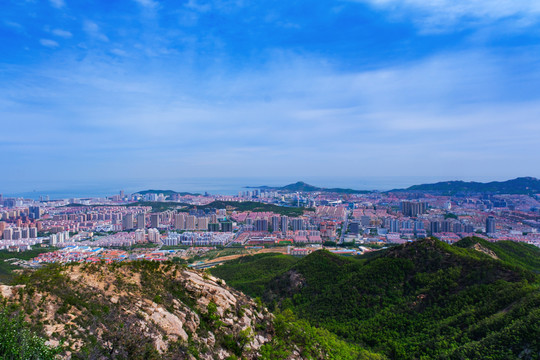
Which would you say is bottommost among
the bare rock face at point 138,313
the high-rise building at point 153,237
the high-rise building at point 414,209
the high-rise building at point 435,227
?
the high-rise building at point 153,237

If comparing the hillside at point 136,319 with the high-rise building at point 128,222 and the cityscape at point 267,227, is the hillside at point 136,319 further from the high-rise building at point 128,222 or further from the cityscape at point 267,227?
the high-rise building at point 128,222

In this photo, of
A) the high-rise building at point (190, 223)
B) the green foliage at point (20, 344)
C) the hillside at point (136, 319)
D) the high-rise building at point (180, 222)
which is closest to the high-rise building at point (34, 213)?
the high-rise building at point (180, 222)

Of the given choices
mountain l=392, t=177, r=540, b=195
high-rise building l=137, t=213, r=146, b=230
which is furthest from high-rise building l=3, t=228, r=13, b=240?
mountain l=392, t=177, r=540, b=195

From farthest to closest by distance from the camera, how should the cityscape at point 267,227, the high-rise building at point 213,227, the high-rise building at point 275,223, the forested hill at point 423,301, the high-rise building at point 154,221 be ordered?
the high-rise building at point 154,221 → the high-rise building at point 213,227 → the high-rise building at point 275,223 → the cityscape at point 267,227 → the forested hill at point 423,301

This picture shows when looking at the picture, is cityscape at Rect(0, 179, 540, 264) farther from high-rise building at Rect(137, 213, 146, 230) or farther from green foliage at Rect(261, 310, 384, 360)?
green foliage at Rect(261, 310, 384, 360)

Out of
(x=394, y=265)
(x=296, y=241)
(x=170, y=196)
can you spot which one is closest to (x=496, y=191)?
(x=296, y=241)

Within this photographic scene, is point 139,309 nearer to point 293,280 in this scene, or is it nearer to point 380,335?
point 380,335

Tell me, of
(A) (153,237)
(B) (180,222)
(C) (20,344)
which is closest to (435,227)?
(A) (153,237)
